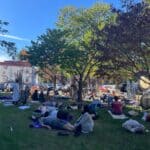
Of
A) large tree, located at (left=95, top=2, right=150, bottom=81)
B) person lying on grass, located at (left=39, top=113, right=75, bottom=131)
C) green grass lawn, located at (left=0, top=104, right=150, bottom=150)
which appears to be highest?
large tree, located at (left=95, top=2, right=150, bottom=81)

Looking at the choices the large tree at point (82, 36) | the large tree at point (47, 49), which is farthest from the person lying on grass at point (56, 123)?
the large tree at point (47, 49)

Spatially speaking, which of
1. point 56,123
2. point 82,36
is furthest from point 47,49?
point 56,123

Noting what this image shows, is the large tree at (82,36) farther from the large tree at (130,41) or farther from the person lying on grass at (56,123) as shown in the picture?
the person lying on grass at (56,123)

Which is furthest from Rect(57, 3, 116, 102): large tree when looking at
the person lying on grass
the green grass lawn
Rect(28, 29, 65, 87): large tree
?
the green grass lawn

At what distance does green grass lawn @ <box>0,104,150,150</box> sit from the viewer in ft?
41.5

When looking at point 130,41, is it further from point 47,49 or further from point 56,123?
point 47,49

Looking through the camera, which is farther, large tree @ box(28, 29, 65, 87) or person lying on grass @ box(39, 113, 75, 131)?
large tree @ box(28, 29, 65, 87)

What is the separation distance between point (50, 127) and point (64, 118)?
3.36ft

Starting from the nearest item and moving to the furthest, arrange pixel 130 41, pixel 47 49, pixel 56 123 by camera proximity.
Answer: pixel 56 123
pixel 130 41
pixel 47 49

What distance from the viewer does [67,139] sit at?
14.0 meters

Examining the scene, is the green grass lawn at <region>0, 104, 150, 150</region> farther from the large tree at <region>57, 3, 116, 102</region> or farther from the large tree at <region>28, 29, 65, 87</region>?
the large tree at <region>28, 29, 65, 87</region>

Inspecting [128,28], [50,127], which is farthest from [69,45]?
[50,127]

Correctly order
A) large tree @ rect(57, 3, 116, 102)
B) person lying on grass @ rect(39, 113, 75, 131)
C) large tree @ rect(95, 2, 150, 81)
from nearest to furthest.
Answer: person lying on grass @ rect(39, 113, 75, 131), large tree @ rect(95, 2, 150, 81), large tree @ rect(57, 3, 116, 102)

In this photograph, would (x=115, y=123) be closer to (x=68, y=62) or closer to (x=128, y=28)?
(x=128, y=28)
